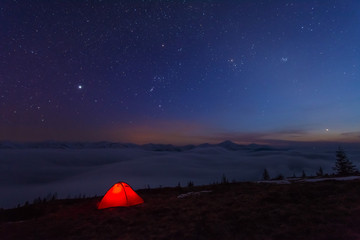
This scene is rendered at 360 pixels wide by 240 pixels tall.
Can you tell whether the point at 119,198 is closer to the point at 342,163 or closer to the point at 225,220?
the point at 225,220

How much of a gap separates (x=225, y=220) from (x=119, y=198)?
450cm

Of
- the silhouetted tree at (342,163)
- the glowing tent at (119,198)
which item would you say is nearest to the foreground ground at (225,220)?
the glowing tent at (119,198)

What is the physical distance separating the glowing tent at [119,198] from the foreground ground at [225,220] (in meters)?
0.47

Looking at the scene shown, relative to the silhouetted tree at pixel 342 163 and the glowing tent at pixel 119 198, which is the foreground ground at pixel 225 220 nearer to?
the glowing tent at pixel 119 198

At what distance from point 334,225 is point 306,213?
2.96 feet

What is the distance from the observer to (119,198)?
7344 mm

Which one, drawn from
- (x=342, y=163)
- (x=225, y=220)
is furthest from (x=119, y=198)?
(x=342, y=163)

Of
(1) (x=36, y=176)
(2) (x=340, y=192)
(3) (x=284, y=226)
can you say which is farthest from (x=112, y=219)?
(1) (x=36, y=176)

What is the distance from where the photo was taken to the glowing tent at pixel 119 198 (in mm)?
7184

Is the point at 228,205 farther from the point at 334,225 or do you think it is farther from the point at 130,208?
the point at 130,208

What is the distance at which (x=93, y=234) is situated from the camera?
4.51 metres

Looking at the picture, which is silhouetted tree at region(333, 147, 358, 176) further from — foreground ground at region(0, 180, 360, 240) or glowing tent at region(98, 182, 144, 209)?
glowing tent at region(98, 182, 144, 209)

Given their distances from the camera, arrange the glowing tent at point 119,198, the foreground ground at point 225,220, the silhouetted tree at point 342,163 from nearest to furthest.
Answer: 1. the foreground ground at point 225,220
2. the glowing tent at point 119,198
3. the silhouetted tree at point 342,163

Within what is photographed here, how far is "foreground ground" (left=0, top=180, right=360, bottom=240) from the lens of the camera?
3.84 metres
